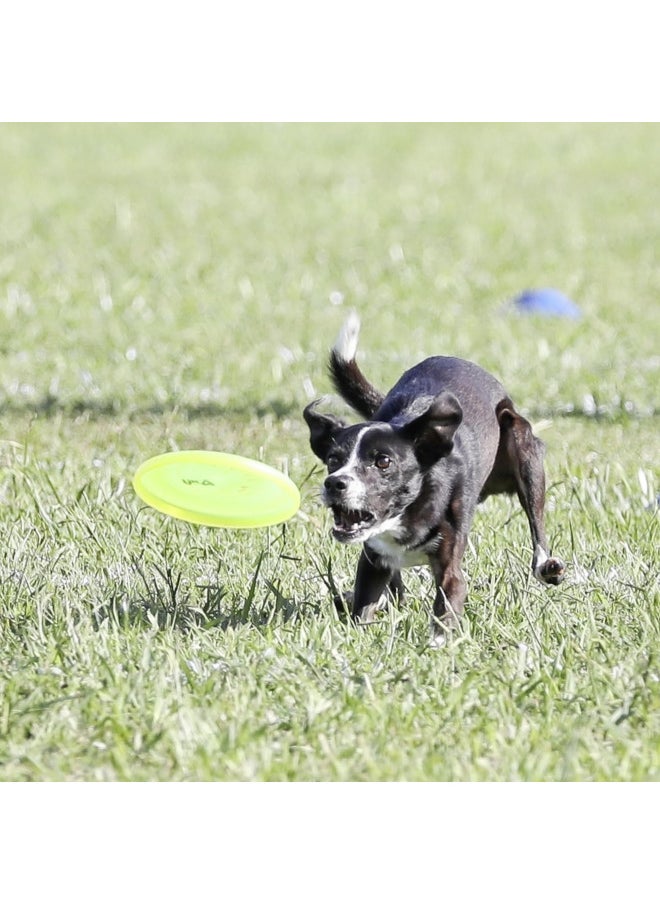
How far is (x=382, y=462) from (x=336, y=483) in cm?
24

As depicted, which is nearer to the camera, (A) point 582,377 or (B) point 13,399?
(B) point 13,399

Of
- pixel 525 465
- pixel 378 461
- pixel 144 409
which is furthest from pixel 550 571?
pixel 144 409

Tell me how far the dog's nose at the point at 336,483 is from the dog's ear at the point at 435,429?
1.12ft

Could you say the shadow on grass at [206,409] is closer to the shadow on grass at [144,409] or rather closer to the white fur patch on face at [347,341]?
the shadow on grass at [144,409]

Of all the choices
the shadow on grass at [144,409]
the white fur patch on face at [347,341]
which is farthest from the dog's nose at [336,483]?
the shadow on grass at [144,409]

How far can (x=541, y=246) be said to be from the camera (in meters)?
12.3

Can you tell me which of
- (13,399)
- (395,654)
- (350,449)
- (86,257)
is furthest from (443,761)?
(86,257)

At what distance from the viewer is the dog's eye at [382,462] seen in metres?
4.52

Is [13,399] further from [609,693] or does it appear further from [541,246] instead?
[541,246]

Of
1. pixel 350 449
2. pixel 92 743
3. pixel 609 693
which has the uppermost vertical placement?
pixel 350 449

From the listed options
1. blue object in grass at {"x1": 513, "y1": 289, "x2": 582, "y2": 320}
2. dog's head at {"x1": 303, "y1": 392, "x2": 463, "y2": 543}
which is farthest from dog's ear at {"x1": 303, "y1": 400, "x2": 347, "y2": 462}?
blue object in grass at {"x1": 513, "y1": 289, "x2": 582, "y2": 320}

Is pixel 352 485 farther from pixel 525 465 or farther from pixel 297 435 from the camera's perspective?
Result: pixel 297 435

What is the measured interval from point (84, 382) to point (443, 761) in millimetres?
4969
